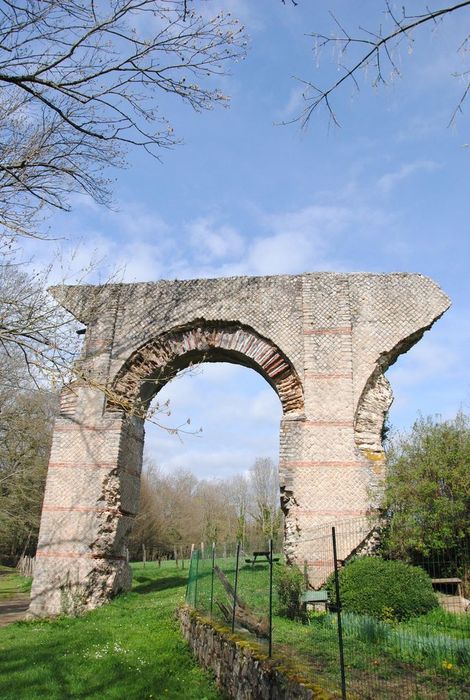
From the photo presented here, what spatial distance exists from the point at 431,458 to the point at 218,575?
501 cm

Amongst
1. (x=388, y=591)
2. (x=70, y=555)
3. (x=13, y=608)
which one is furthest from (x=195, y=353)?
(x=13, y=608)

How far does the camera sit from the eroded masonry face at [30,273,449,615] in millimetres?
12242

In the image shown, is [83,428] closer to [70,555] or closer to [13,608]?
[70,555]

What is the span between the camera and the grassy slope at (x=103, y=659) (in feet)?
22.9

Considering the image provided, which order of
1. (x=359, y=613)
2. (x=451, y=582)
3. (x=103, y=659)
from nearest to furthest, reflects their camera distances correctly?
(x=103, y=659) → (x=359, y=613) → (x=451, y=582)

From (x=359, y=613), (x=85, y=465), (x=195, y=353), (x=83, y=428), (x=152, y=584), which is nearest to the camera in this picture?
(x=359, y=613)

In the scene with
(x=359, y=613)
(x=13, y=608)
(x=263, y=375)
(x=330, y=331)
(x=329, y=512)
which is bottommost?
(x=13, y=608)

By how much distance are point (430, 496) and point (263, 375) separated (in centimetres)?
457

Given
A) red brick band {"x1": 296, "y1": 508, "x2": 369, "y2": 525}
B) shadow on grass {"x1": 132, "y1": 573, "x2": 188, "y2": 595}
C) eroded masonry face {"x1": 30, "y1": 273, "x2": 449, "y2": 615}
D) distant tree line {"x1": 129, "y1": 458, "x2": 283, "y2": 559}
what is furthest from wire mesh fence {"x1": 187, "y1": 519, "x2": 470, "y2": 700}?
distant tree line {"x1": 129, "y1": 458, "x2": 283, "y2": 559}

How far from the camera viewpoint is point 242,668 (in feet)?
21.2

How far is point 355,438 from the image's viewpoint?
1252cm

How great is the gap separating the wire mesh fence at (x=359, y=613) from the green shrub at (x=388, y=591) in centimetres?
1

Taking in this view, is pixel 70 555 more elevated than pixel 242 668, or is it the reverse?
pixel 70 555

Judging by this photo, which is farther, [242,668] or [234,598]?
[234,598]
